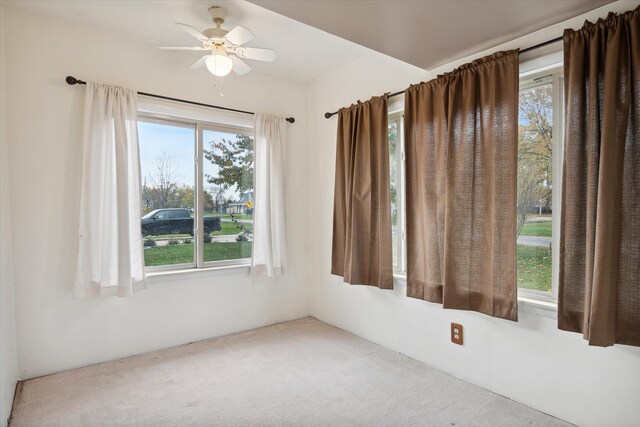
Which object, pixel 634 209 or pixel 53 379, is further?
pixel 53 379

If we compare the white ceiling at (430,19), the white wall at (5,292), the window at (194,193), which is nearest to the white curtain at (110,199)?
the window at (194,193)

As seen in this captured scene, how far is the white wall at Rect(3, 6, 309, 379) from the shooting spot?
2396 mm

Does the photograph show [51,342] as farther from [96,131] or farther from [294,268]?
[294,268]

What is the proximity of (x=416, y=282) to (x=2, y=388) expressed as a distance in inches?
101

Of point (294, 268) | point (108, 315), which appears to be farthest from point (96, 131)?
point (294, 268)

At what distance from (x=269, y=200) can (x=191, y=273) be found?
0.98 metres

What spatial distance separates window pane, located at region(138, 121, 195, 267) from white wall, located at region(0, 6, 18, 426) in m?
0.88

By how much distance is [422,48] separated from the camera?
7.05ft

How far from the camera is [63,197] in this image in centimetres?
254

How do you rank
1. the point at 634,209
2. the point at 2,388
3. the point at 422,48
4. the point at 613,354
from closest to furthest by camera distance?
the point at 634,209 < the point at 613,354 < the point at 2,388 < the point at 422,48

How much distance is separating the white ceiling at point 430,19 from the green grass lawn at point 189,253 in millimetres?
2238

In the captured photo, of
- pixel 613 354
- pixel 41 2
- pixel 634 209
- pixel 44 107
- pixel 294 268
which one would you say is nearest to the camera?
pixel 634 209

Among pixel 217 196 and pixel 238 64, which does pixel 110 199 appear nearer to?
pixel 217 196

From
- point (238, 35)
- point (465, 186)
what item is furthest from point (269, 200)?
point (465, 186)
